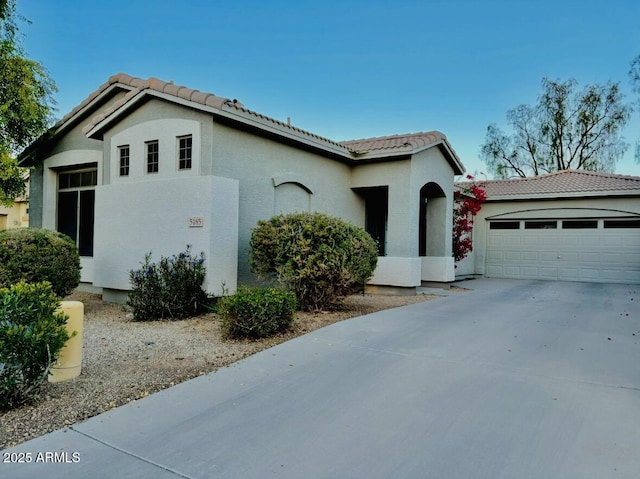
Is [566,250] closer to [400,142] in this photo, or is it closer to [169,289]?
[400,142]

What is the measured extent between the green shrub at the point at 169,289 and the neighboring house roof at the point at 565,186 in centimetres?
1295

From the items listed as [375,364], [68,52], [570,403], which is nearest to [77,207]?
[68,52]

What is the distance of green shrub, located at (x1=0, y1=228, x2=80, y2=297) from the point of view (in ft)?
24.9

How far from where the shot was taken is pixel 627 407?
401 cm

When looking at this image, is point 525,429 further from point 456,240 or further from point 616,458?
point 456,240

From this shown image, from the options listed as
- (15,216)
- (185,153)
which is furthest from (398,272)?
(15,216)

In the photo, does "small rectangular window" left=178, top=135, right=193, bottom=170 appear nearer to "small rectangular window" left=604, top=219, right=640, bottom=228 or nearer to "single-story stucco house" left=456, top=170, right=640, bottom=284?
"single-story stucco house" left=456, top=170, right=640, bottom=284

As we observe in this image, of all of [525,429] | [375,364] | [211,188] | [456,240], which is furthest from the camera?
[456,240]

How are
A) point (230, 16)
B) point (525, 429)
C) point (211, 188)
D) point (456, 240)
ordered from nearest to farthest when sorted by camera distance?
1. point (525, 429)
2. point (211, 188)
3. point (230, 16)
4. point (456, 240)

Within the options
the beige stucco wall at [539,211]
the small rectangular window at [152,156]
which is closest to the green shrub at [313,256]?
the small rectangular window at [152,156]

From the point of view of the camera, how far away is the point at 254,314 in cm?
622

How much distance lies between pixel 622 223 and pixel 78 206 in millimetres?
17461

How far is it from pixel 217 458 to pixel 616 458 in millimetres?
2857

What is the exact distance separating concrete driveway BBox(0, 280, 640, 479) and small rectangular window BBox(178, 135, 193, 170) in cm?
474
